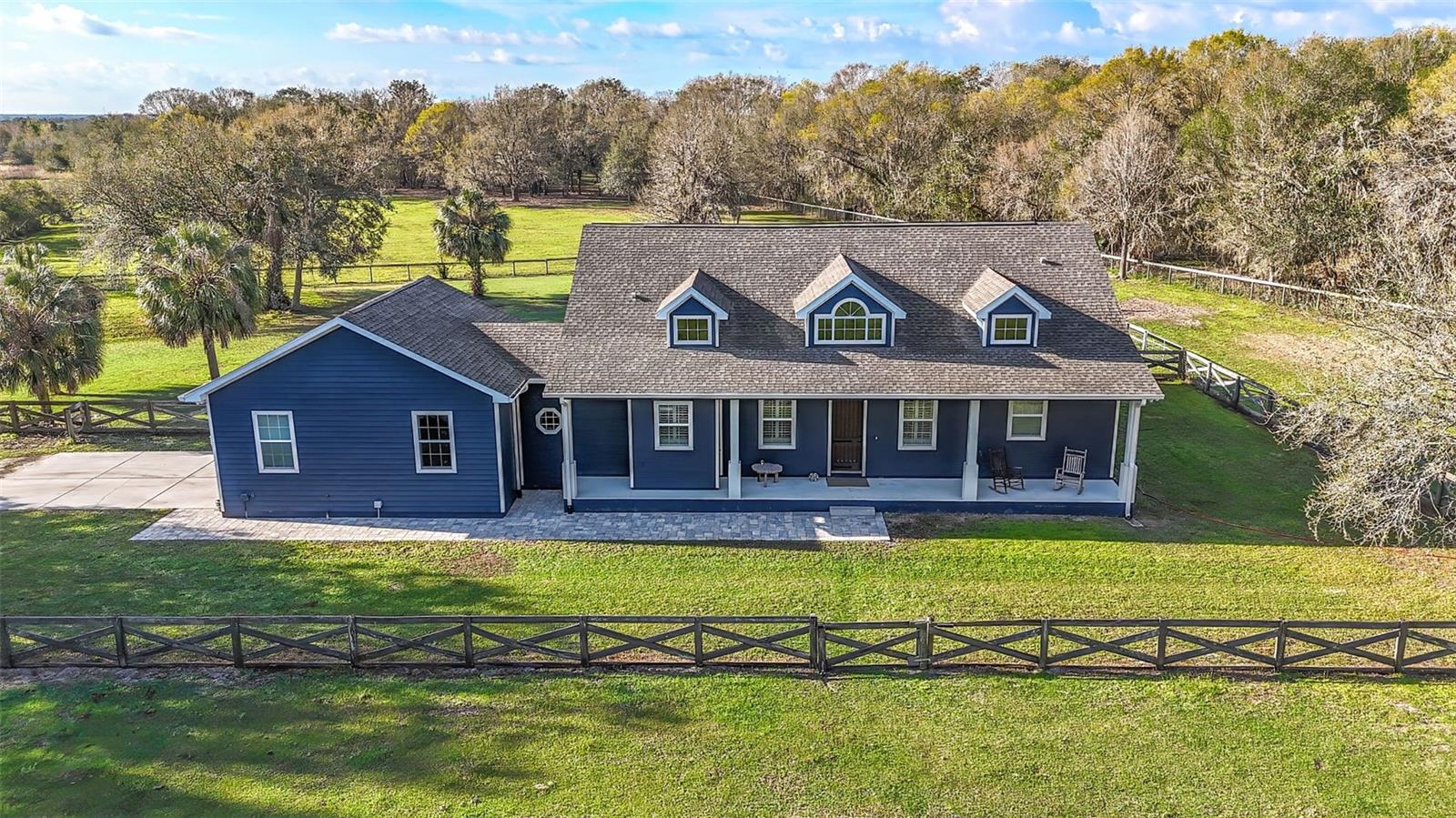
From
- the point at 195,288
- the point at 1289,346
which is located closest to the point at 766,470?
the point at 195,288

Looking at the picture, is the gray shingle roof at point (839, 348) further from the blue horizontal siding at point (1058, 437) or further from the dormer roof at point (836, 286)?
the blue horizontal siding at point (1058, 437)

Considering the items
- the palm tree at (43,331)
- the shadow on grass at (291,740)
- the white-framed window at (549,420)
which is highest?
the palm tree at (43,331)

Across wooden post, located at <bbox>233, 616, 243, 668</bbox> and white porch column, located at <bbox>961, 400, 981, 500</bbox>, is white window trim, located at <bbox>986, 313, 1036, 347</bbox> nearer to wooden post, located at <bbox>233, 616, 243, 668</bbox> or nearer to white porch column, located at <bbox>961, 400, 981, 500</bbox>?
white porch column, located at <bbox>961, 400, 981, 500</bbox>

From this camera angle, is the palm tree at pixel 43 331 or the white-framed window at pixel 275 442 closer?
the white-framed window at pixel 275 442

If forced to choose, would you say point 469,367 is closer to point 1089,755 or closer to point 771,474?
point 771,474

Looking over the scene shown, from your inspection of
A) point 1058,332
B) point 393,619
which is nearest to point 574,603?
point 393,619

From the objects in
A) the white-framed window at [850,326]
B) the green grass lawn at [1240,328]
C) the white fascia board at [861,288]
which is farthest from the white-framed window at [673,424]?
the green grass lawn at [1240,328]

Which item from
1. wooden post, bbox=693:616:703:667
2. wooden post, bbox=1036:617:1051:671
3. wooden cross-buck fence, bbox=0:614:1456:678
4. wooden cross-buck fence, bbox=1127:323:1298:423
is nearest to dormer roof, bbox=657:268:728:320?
wooden cross-buck fence, bbox=0:614:1456:678
